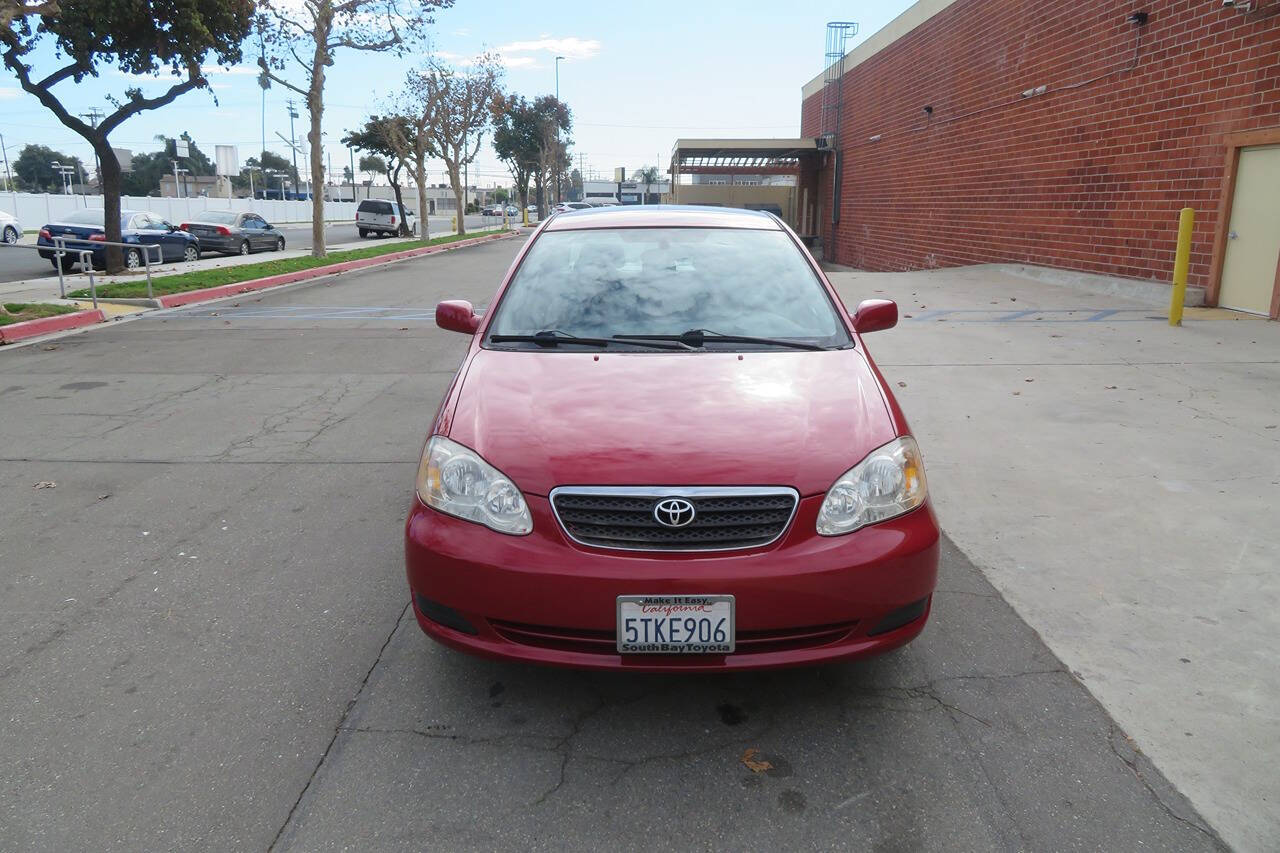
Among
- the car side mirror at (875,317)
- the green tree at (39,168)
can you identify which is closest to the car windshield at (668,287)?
the car side mirror at (875,317)

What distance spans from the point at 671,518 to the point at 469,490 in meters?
0.67

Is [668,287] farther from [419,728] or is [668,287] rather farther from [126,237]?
[126,237]

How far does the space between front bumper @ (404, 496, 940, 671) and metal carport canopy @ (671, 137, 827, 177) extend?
98.3 feet

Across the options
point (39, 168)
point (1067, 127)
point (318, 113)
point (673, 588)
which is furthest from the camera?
point (39, 168)

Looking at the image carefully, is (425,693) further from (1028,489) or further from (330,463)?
(1028,489)

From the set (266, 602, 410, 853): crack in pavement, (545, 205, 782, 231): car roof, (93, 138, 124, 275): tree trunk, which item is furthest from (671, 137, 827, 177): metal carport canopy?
(266, 602, 410, 853): crack in pavement

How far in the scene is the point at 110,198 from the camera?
18219 millimetres

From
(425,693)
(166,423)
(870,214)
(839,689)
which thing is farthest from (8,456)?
(870,214)

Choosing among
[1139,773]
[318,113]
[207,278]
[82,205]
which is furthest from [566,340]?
[82,205]

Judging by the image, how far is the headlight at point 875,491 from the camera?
277 cm

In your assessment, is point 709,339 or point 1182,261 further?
point 1182,261

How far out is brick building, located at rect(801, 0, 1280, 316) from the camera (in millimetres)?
11320

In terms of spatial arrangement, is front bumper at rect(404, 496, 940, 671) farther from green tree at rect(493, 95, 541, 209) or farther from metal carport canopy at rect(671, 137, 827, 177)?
green tree at rect(493, 95, 541, 209)

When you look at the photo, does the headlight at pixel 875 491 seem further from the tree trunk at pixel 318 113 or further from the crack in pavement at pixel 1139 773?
the tree trunk at pixel 318 113
